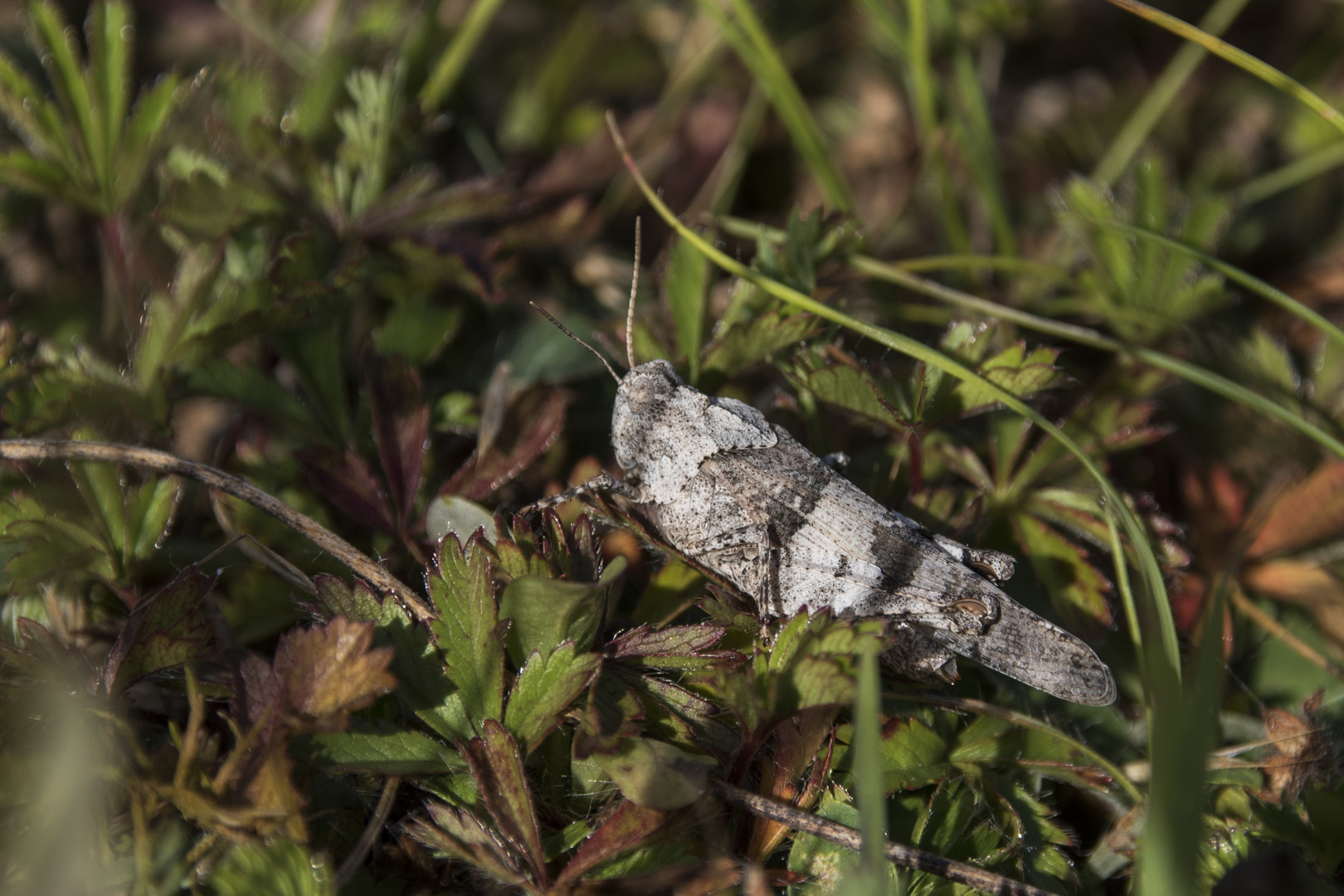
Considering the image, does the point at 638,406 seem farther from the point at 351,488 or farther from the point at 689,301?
the point at 351,488

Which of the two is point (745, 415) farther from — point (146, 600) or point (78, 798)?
point (78, 798)

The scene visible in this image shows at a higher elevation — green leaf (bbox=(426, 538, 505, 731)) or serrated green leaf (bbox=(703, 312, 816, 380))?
serrated green leaf (bbox=(703, 312, 816, 380))

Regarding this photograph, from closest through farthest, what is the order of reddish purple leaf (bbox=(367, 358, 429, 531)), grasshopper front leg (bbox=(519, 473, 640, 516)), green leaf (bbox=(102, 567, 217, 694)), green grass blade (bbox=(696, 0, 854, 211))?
green leaf (bbox=(102, 567, 217, 694)) < grasshopper front leg (bbox=(519, 473, 640, 516)) < reddish purple leaf (bbox=(367, 358, 429, 531)) < green grass blade (bbox=(696, 0, 854, 211))

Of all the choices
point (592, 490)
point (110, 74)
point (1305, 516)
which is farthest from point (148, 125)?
point (1305, 516)

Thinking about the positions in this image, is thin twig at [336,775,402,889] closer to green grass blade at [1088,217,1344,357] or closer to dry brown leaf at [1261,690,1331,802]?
dry brown leaf at [1261,690,1331,802]

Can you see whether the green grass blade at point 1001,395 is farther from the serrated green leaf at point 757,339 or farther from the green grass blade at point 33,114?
the green grass blade at point 33,114

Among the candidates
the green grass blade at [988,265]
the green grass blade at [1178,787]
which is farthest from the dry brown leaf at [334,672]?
the green grass blade at [988,265]

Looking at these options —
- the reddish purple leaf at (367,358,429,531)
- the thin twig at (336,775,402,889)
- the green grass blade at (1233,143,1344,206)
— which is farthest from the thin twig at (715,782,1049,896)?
the green grass blade at (1233,143,1344,206)

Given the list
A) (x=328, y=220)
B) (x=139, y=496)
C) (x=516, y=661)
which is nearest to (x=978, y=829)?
(x=516, y=661)

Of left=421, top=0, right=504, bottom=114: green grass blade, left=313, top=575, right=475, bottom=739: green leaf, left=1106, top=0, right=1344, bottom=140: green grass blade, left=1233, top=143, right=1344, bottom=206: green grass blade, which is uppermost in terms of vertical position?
left=1106, top=0, right=1344, bottom=140: green grass blade
